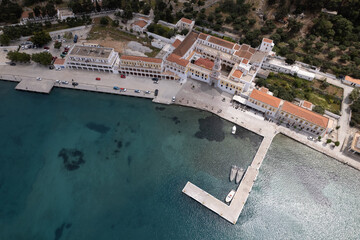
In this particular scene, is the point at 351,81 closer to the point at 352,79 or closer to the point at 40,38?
the point at 352,79

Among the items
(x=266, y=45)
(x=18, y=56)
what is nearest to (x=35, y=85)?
(x=18, y=56)

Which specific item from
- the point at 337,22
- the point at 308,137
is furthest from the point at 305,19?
the point at 308,137

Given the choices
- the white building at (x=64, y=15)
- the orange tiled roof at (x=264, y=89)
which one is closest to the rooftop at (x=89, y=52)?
the white building at (x=64, y=15)

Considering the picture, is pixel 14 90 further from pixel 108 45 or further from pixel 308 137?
pixel 308 137

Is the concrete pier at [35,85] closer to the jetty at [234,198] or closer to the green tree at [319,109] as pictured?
the jetty at [234,198]

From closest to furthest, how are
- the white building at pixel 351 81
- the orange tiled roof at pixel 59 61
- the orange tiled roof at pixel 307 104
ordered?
1. the orange tiled roof at pixel 307 104
2. the white building at pixel 351 81
3. the orange tiled roof at pixel 59 61

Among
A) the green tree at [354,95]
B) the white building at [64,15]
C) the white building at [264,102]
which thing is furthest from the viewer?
the white building at [64,15]

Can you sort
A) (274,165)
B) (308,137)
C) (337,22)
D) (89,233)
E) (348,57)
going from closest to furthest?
1. (89,233)
2. (274,165)
3. (308,137)
4. (348,57)
5. (337,22)
